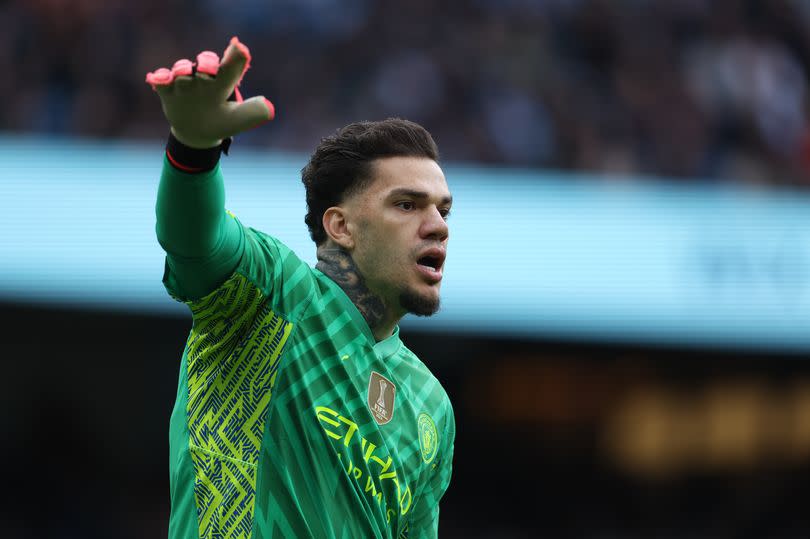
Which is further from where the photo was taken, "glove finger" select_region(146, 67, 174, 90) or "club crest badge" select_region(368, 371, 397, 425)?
"club crest badge" select_region(368, 371, 397, 425)

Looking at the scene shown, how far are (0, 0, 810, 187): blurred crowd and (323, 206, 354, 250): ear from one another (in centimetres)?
698

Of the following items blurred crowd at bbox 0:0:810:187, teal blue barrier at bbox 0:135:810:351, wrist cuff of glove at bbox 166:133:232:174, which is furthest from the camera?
blurred crowd at bbox 0:0:810:187

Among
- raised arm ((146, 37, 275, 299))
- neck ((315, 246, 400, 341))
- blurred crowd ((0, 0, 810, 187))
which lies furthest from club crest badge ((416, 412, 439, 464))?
blurred crowd ((0, 0, 810, 187))

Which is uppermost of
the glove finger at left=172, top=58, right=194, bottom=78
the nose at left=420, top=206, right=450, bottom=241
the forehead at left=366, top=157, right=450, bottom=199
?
the glove finger at left=172, top=58, right=194, bottom=78

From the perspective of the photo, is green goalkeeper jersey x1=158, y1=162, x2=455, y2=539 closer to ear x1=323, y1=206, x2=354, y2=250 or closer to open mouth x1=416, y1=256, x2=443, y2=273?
ear x1=323, y1=206, x2=354, y2=250

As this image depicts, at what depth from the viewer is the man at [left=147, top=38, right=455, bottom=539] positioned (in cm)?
281

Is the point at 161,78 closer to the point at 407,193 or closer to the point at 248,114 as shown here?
the point at 248,114

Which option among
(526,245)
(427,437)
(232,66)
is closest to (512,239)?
(526,245)

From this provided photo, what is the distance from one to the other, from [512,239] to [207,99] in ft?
25.3

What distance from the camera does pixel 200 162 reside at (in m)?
2.80

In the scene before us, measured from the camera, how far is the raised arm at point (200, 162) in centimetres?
268

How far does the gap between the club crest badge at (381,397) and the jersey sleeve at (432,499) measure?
0.31 metres

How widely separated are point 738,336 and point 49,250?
19.1 feet

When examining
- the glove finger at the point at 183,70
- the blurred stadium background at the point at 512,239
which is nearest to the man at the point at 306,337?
the glove finger at the point at 183,70
